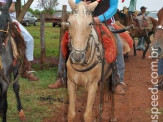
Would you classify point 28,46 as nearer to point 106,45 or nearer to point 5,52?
point 5,52

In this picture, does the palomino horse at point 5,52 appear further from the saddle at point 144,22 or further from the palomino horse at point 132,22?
the saddle at point 144,22

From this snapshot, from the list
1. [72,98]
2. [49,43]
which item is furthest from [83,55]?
[49,43]

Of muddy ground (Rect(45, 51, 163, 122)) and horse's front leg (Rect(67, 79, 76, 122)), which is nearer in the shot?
horse's front leg (Rect(67, 79, 76, 122))

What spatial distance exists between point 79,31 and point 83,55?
341mm

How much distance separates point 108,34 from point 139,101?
326cm

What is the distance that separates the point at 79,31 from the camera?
178 inches

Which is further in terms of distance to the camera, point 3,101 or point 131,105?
point 131,105

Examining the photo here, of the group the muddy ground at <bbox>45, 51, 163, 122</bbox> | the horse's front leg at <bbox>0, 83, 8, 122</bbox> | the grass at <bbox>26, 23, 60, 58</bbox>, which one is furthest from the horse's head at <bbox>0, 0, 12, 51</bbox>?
the grass at <bbox>26, 23, 60, 58</bbox>

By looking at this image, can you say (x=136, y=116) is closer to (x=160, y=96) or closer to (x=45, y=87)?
(x=160, y=96)

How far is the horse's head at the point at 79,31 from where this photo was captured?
450 centimetres

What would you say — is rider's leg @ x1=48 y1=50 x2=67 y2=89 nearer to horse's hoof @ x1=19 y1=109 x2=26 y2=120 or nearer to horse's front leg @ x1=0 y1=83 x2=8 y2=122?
horse's front leg @ x1=0 y1=83 x2=8 y2=122

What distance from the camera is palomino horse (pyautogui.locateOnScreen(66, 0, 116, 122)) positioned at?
452 centimetres

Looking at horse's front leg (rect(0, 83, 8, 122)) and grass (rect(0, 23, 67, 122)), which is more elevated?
horse's front leg (rect(0, 83, 8, 122))

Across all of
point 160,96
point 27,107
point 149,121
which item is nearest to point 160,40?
point 149,121
